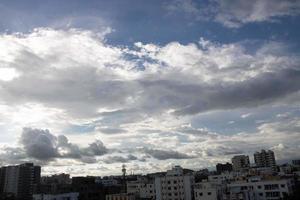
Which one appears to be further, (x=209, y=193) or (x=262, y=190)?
(x=209, y=193)

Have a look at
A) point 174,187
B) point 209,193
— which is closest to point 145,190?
point 174,187

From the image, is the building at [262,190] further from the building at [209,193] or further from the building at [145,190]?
the building at [145,190]

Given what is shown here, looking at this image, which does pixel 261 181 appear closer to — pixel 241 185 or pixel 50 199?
pixel 241 185

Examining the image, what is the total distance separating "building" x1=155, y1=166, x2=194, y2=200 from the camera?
123188 mm

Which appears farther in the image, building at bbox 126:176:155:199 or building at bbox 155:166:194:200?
building at bbox 126:176:155:199

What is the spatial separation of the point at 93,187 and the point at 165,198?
41.2 m

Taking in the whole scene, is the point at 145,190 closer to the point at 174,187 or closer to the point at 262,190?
the point at 174,187

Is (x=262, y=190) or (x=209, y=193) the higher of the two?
(x=262, y=190)

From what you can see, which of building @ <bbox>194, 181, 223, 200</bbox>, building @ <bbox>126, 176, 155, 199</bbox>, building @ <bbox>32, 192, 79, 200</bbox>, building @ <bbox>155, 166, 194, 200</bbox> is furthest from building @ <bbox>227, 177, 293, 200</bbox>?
building @ <bbox>32, 192, 79, 200</bbox>

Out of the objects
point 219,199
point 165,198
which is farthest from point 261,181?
point 165,198

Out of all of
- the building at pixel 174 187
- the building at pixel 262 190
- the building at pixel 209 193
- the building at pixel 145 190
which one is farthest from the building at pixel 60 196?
the building at pixel 262 190

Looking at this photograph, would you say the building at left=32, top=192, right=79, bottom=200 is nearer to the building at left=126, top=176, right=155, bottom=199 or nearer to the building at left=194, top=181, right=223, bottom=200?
the building at left=126, top=176, right=155, bottom=199

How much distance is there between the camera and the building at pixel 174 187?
123188 millimetres

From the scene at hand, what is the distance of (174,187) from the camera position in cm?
12562
